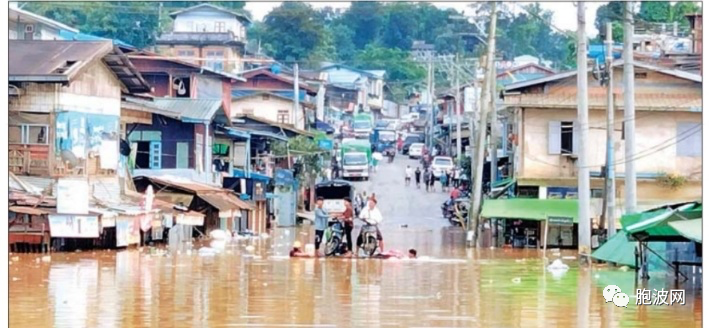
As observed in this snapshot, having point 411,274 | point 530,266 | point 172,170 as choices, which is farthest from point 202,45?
point 411,274

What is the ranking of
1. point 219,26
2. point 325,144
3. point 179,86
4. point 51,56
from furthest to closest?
point 325,144 → point 179,86 → point 219,26 → point 51,56

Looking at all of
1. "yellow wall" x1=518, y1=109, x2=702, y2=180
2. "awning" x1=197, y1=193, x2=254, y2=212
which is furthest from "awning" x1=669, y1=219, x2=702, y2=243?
"awning" x1=197, y1=193, x2=254, y2=212

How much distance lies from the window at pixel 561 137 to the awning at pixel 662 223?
1218 centimetres

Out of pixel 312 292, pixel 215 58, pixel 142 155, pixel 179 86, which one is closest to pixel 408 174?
pixel 215 58

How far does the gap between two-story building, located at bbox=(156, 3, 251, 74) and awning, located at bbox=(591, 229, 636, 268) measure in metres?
8.87

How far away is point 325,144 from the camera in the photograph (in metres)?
36.9

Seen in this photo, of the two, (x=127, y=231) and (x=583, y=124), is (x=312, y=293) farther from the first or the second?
(x=127, y=231)

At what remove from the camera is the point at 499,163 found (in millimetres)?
33562

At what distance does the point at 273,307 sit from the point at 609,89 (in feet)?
37.3

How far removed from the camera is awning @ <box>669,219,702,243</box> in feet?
37.4

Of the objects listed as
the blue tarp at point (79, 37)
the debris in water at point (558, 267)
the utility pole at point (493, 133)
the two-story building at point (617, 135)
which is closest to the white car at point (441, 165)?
the utility pole at point (493, 133)

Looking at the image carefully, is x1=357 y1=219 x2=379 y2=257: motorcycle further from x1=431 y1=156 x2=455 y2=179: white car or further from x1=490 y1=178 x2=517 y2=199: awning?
x1=431 y1=156 x2=455 y2=179: white car

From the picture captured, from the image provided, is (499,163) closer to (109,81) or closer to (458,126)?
(458,126)

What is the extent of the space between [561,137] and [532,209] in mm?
2121
